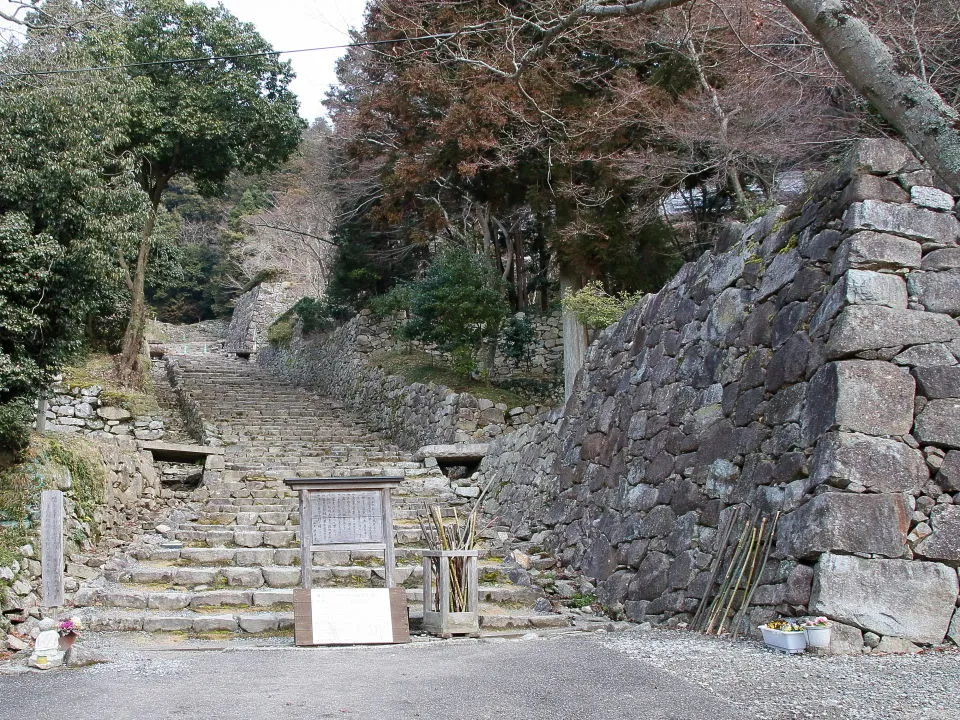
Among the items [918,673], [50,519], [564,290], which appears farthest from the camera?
[564,290]

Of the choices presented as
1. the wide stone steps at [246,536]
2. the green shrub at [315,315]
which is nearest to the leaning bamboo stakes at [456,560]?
the wide stone steps at [246,536]

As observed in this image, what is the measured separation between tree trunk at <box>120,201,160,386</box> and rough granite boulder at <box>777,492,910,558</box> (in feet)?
44.8

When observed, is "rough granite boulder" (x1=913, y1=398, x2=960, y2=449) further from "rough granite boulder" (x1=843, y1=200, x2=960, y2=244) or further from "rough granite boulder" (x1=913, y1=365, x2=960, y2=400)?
"rough granite boulder" (x1=843, y1=200, x2=960, y2=244)

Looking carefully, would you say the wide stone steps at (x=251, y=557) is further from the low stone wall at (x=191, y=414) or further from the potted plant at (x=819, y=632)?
the low stone wall at (x=191, y=414)

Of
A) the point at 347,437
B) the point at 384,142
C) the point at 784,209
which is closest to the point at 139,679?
the point at 784,209

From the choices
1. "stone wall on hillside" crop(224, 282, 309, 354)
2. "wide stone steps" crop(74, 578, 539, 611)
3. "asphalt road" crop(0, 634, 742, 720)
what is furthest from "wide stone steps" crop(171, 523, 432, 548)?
"stone wall on hillside" crop(224, 282, 309, 354)

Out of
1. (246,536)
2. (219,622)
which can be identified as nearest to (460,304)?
(246,536)

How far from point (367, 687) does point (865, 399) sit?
349 centimetres

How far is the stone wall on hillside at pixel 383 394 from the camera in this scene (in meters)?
14.8

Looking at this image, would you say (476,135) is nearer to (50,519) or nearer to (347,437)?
(347,437)

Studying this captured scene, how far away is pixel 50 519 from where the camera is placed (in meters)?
7.01

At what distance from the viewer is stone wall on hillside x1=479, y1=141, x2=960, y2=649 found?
544 centimetres

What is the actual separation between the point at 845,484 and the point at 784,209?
2710 millimetres

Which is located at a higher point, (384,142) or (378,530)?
(384,142)
